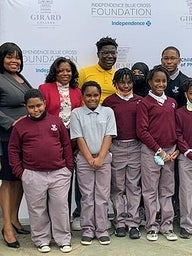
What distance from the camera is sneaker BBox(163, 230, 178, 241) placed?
167 inches

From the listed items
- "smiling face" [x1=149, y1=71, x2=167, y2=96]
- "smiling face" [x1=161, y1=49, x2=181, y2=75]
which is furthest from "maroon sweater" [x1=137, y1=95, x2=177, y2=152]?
Answer: "smiling face" [x1=161, y1=49, x2=181, y2=75]

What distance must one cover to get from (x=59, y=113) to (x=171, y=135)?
1027mm

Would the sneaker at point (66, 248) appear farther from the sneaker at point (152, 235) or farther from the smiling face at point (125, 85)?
the smiling face at point (125, 85)

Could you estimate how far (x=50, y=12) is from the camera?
4930 mm

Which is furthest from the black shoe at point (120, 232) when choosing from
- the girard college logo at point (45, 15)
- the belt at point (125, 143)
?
the girard college logo at point (45, 15)

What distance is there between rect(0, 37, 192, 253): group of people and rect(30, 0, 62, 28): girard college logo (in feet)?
2.79

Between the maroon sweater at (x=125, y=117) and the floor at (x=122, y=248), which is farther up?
the maroon sweater at (x=125, y=117)

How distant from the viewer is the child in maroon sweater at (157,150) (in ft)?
13.5

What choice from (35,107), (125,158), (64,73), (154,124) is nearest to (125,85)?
(154,124)

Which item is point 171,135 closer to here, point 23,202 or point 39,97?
point 39,97

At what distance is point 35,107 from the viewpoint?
3900 millimetres

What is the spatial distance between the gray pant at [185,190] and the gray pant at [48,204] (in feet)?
3.48

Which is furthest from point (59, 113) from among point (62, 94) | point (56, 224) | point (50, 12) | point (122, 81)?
point (50, 12)

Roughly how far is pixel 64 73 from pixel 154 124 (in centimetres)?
92
